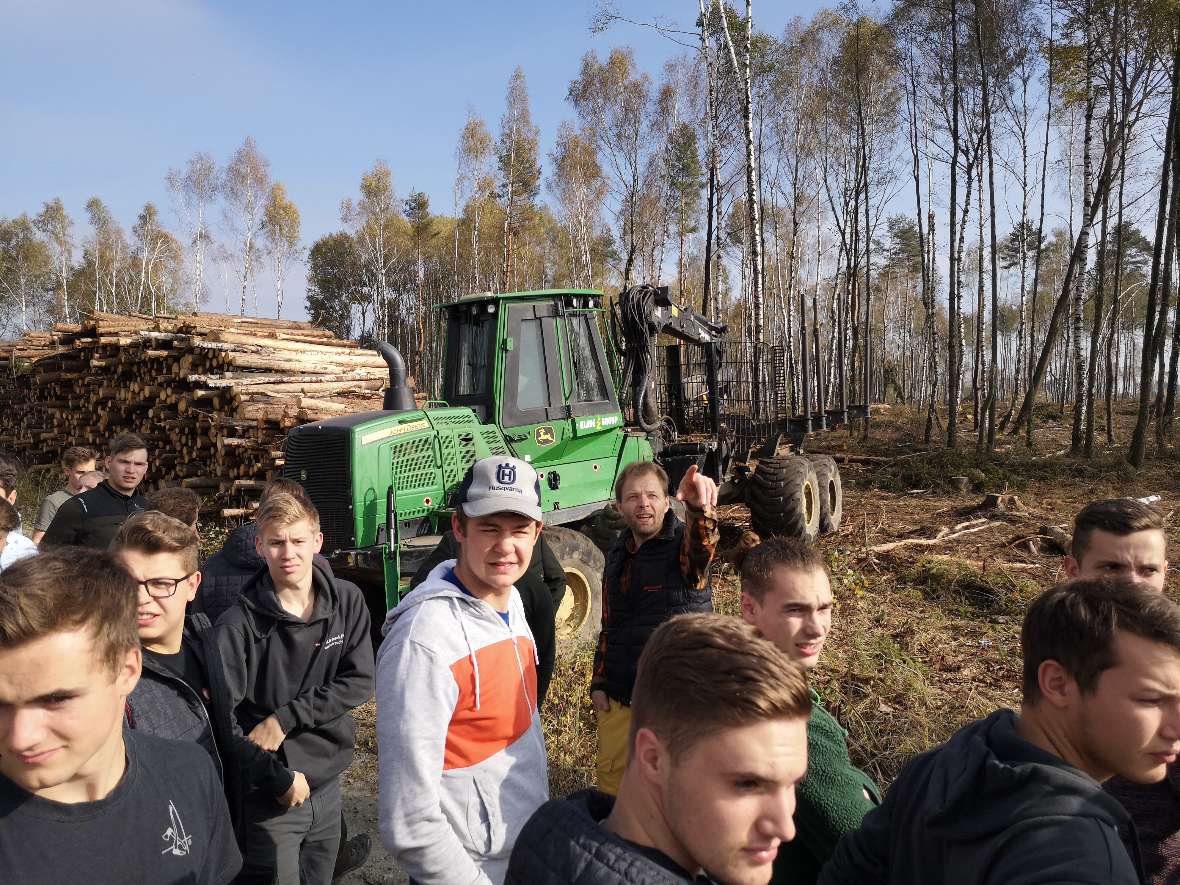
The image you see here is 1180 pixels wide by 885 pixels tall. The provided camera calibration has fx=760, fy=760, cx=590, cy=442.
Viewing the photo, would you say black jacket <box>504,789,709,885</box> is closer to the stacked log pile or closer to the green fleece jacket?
the green fleece jacket

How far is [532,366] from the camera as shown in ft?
21.4

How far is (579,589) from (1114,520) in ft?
13.4

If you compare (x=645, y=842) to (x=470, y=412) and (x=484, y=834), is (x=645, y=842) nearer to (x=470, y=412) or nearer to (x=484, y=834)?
(x=484, y=834)

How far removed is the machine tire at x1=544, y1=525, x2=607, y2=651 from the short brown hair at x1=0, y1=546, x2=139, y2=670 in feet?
14.2

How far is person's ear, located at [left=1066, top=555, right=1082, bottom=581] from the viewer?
2.58m

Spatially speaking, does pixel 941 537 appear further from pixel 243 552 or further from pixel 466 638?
pixel 466 638

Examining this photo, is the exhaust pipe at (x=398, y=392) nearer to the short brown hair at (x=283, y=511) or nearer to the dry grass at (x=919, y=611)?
the dry grass at (x=919, y=611)

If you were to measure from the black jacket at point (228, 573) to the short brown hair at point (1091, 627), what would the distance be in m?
2.65

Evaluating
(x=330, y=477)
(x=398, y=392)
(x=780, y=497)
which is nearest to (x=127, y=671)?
(x=330, y=477)

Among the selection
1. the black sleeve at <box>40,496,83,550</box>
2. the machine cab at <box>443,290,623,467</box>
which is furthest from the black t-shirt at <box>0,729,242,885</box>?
the machine cab at <box>443,290,623,467</box>

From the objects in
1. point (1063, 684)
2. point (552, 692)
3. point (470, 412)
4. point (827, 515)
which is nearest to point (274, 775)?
point (1063, 684)

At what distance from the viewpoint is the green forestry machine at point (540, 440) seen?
5.55 meters

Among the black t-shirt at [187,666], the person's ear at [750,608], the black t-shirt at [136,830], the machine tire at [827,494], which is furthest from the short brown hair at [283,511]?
the machine tire at [827,494]

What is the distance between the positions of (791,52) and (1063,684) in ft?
88.5
